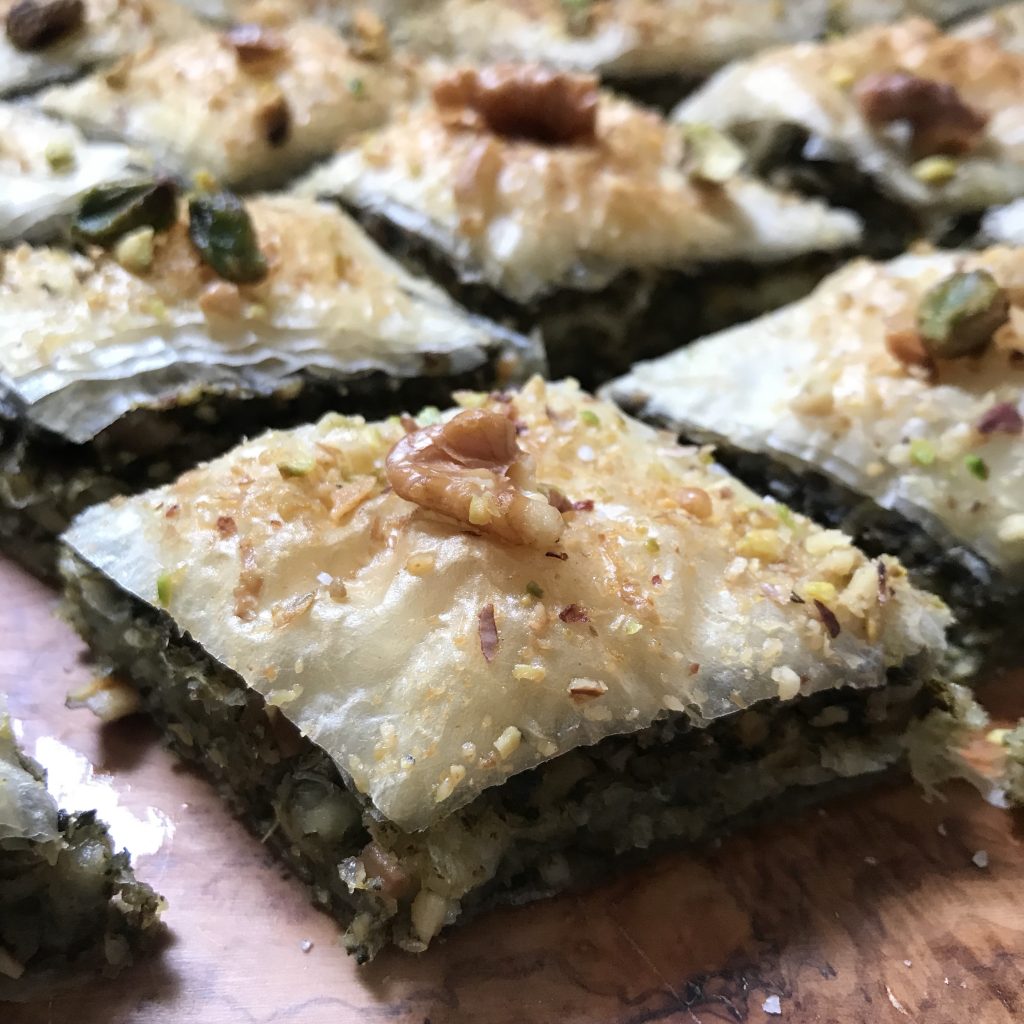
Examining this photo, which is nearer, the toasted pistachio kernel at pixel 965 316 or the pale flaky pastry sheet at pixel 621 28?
the toasted pistachio kernel at pixel 965 316

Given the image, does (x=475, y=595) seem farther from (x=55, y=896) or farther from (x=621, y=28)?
(x=621, y=28)

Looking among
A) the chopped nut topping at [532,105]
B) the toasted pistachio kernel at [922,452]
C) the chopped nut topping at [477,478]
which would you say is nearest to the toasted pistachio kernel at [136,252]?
the chopped nut topping at [477,478]

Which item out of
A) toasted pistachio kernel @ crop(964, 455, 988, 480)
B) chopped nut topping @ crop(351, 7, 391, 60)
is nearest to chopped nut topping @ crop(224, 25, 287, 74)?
chopped nut topping @ crop(351, 7, 391, 60)

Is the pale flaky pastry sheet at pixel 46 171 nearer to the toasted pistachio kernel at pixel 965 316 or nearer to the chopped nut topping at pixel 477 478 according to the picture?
the chopped nut topping at pixel 477 478

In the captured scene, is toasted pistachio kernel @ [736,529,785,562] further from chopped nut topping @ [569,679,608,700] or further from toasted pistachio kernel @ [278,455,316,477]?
toasted pistachio kernel @ [278,455,316,477]

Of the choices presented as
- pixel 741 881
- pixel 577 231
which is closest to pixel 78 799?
pixel 741 881

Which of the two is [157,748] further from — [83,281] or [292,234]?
[292,234]
